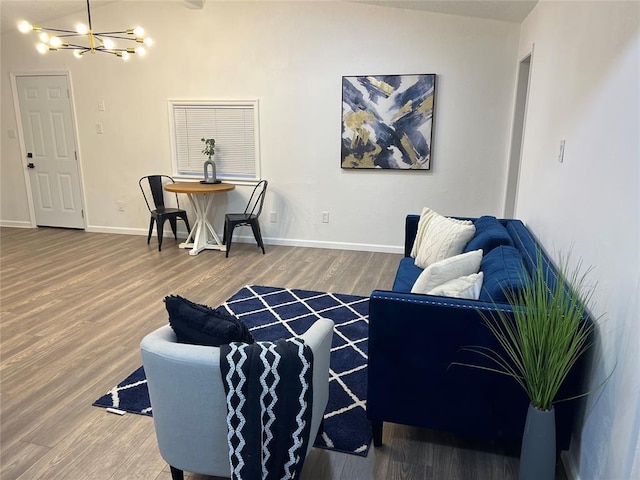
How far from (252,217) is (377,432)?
3.43 metres

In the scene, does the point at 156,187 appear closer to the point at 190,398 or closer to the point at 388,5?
the point at 388,5

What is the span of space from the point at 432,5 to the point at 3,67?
5.49 meters

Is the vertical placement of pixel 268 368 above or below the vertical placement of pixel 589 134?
below

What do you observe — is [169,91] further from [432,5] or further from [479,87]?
[479,87]

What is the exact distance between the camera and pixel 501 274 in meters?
2.05

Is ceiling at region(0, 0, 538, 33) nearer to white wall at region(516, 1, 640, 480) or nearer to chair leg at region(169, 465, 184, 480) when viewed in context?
white wall at region(516, 1, 640, 480)

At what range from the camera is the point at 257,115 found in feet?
17.4

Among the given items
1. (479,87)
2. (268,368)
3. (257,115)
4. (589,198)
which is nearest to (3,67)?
(257,115)

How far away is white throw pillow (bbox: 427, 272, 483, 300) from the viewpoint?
2023 mm

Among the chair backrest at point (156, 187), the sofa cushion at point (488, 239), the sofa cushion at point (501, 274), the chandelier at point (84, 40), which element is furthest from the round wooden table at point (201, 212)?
the sofa cushion at point (501, 274)

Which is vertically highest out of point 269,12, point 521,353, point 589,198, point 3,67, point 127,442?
point 269,12

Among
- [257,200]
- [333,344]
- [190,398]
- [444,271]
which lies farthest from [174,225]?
[190,398]

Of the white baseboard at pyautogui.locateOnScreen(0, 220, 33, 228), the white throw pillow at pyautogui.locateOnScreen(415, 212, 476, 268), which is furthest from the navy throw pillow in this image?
the white baseboard at pyautogui.locateOnScreen(0, 220, 33, 228)

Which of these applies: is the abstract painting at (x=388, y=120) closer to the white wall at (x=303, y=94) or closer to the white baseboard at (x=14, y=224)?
the white wall at (x=303, y=94)
